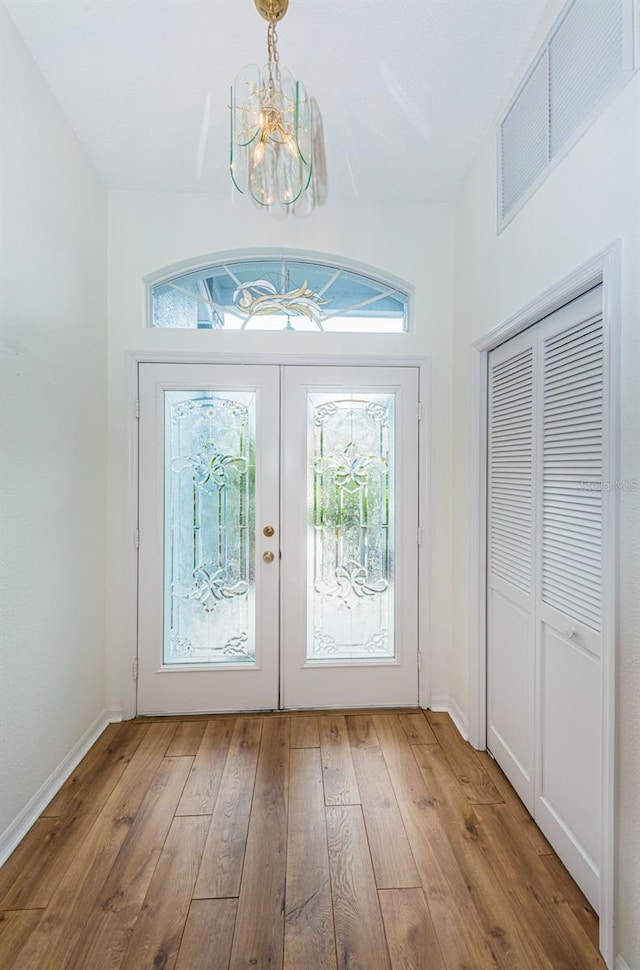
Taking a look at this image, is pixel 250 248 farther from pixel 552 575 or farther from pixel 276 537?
pixel 552 575

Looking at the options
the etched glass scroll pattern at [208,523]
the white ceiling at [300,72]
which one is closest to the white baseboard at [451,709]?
the etched glass scroll pattern at [208,523]

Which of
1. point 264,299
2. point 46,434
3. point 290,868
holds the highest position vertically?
point 264,299

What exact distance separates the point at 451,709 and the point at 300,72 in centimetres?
308

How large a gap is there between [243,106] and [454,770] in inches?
106

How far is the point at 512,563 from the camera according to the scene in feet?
6.95

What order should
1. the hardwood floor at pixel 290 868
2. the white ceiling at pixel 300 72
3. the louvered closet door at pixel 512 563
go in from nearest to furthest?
the hardwood floor at pixel 290 868
the white ceiling at pixel 300 72
the louvered closet door at pixel 512 563

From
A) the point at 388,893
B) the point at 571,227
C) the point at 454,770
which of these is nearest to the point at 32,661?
the point at 388,893

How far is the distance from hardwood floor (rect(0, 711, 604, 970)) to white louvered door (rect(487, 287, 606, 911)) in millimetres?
183

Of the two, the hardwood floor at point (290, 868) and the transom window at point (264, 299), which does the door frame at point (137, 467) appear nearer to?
the transom window at point (264, 299)

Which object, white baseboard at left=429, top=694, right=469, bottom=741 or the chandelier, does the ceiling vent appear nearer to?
the chandelier

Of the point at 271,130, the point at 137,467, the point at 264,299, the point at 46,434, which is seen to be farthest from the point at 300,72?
the point at 137,467

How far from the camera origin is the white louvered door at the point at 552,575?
1518 millimetres

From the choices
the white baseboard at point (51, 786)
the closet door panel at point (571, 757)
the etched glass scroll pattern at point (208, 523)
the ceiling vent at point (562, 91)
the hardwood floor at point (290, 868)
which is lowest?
the hardwood floor at point (290, 868)

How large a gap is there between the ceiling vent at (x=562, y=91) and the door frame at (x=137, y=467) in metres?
0.93
